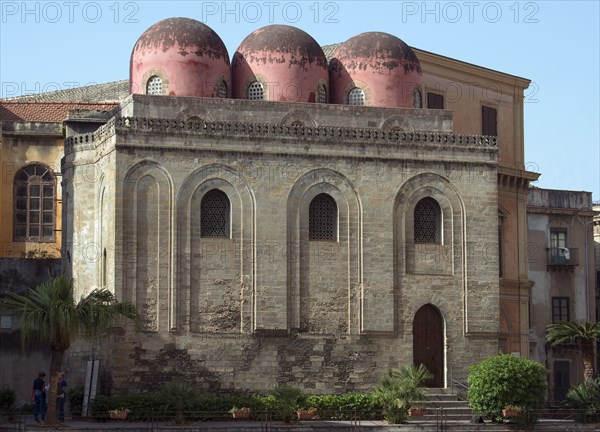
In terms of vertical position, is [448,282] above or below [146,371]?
above

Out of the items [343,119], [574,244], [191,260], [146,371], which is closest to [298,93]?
[343,119]

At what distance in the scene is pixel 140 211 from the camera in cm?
3919

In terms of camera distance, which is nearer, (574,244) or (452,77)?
(452,77)

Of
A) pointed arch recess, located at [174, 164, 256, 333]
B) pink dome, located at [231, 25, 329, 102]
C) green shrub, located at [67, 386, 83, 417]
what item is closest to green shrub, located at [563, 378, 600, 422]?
pointed arch recess, located at [174, 164, 256, 333]

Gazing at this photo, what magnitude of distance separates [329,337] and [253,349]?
229 cm

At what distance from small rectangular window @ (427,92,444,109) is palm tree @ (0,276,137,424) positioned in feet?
57.0

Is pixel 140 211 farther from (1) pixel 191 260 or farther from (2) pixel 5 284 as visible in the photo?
(2) pixel 5 284

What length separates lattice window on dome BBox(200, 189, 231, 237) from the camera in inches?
1571

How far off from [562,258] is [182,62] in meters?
19.9

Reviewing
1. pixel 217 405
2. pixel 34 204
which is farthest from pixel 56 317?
pixel 34 204

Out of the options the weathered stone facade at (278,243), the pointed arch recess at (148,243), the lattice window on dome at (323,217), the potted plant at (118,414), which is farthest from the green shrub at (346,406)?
the potted plant at (118,414)

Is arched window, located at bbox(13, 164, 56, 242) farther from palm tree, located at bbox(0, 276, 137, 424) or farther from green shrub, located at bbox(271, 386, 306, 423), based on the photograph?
green shrub, located at bbox(271, 386, 306, 423)

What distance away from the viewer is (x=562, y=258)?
54781 millimetres

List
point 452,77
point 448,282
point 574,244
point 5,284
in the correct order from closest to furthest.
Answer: point 448,282 < point 5,284 < point 452,77 < point 574,244
